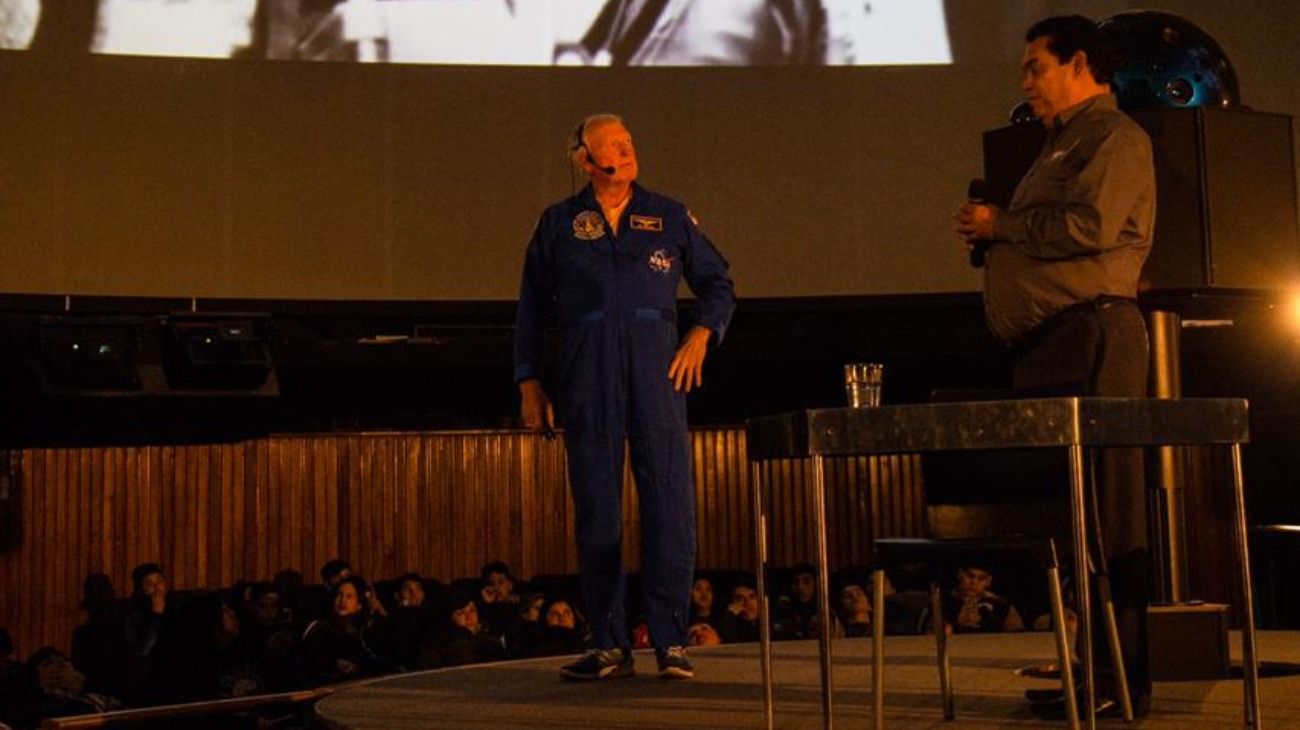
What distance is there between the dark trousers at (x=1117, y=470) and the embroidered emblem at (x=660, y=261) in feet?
3.73

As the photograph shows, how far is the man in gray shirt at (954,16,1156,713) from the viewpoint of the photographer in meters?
2.97

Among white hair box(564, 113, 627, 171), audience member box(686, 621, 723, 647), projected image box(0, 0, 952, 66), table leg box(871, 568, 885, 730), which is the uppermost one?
projected image box(0, 0, 952, 66)

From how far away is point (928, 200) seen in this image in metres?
8.08

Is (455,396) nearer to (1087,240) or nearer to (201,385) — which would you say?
(201,385)

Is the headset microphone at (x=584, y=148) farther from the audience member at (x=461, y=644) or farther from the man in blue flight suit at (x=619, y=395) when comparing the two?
the audience member at (x=461, y=644)

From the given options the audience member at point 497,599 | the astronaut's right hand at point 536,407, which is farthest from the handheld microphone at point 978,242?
the audience member at point 497,599

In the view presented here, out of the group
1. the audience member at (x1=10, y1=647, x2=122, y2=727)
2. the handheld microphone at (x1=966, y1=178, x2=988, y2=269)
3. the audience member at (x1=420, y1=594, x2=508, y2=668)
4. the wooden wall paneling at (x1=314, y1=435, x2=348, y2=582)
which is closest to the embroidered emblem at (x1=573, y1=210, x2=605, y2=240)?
the handheld microphone at (x1=966, y1=178, x2=988, y2=269)

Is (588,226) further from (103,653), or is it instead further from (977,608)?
(103,653)

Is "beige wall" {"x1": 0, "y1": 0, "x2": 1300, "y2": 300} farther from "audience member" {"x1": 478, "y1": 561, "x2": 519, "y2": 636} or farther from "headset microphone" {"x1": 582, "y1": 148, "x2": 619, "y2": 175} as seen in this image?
"headset microphone" {"x1": 582, "y1": 148, "x2": 619, "y2": 175}

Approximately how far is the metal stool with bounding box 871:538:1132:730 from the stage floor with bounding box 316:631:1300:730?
0.14 metres

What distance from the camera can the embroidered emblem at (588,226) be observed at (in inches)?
153

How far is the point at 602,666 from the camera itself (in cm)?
381

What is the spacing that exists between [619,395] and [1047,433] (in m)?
1.57

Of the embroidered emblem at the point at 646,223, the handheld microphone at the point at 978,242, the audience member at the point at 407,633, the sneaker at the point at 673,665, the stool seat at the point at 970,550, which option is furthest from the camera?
the audience member at the point at 407,633
